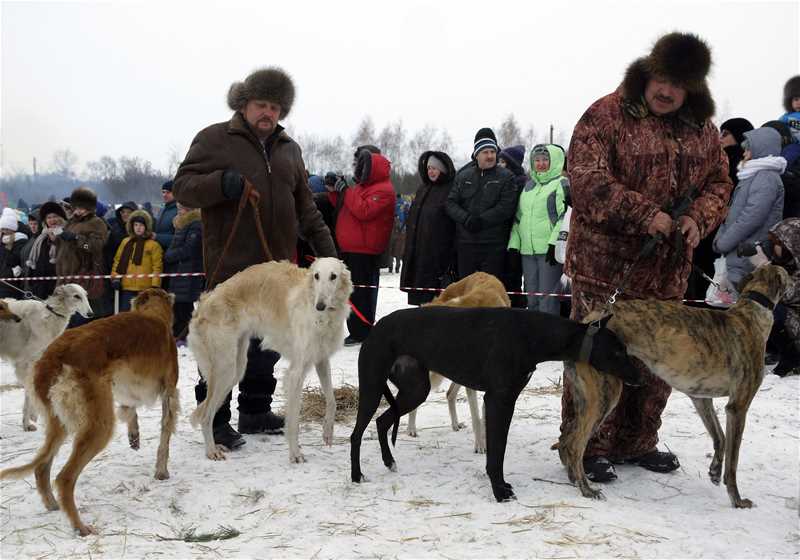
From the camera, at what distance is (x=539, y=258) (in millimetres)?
7957

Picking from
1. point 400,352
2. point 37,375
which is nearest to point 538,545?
point 400,352

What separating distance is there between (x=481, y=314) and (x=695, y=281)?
194 inches

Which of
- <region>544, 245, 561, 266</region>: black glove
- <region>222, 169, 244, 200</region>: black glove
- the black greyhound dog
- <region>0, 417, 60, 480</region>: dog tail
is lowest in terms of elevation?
<region>0, 417, 60, 480</region>: dog tail

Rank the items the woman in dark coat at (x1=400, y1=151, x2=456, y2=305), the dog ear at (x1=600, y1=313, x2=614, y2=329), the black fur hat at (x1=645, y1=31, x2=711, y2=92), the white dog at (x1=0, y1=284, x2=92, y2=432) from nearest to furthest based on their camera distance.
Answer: the dog ear at (x1=600, y1=313, x2=614, y2=329) → the black fur hat at (x1=645, y1=31, x2=711, y2=92) → the white dog at (x1=0, y1=284, x2=92, y2=432) → the woman in dark coat at (x1=400, y1=151, x2=456, y2=305)

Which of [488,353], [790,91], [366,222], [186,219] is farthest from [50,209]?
[790,91]

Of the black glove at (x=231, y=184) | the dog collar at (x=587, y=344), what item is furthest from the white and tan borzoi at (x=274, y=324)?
the dog collar at (x=587, y=344)

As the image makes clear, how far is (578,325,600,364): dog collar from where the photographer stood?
3529 millimetres

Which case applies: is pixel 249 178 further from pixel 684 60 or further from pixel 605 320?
pixel 684 60

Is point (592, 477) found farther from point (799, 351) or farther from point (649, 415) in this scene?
point (799, 351)

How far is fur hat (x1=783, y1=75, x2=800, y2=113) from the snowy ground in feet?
14.4

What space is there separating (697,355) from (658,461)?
929 mm

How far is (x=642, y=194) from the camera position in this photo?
12.9 ft

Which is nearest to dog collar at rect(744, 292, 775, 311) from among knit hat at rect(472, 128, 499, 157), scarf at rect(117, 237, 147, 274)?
knit hat at rect(472, 128, 499, 157)

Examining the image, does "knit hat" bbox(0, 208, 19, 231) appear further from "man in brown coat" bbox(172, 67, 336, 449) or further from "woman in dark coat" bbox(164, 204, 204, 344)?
"man in brown coat" bbox(172, 67, 336, 449)
